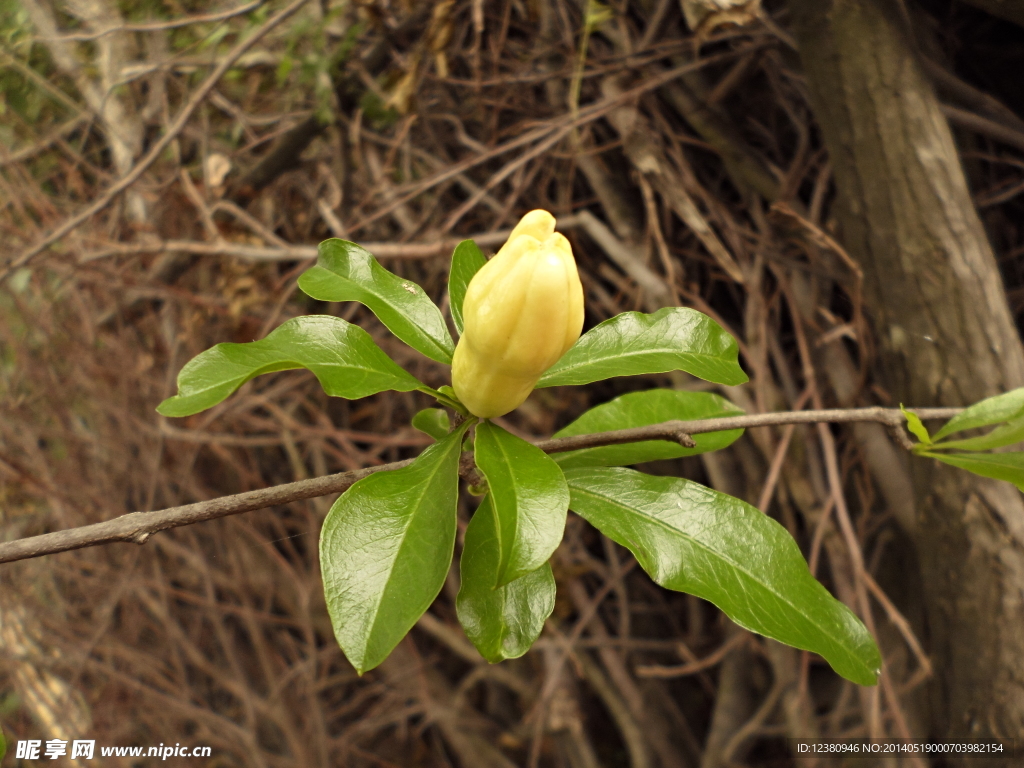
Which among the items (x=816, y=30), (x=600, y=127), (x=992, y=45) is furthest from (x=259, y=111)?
(x=992, y=45)

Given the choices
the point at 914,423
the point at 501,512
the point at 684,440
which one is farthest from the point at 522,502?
the point at 914,423

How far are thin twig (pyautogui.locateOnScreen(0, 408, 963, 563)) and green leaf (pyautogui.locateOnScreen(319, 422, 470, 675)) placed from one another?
0.03 m

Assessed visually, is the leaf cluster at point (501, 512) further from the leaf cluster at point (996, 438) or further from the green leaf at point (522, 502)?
the leaf cluster at point (996, 438)

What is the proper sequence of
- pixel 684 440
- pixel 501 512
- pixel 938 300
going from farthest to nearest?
pixel 938 300 → pixel 684 440 → pixel 501 512

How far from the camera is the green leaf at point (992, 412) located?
1.48 ft

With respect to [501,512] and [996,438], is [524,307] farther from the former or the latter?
[996,438]

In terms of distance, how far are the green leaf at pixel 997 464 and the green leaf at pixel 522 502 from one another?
30 centimetres

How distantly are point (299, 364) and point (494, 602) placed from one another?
19 cm

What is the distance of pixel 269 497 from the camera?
0.37m

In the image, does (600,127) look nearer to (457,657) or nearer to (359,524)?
(359,524)

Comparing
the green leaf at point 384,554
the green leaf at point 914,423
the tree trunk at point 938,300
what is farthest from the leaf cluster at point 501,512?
the tree trunk at point 938,300

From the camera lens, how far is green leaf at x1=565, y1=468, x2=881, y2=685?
394 mm

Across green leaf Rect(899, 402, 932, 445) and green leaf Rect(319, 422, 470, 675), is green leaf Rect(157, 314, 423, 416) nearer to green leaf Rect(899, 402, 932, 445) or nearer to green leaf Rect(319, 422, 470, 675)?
green leaf Rect(319, 422, 470, 675)

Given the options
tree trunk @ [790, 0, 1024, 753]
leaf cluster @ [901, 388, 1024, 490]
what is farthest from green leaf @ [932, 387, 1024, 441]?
tree trunk @ [790, 0, 1024, 753]
